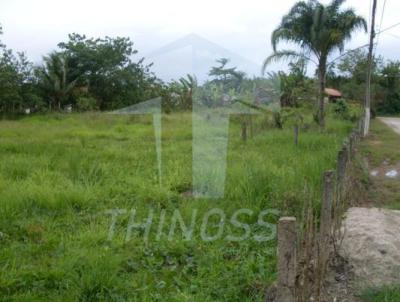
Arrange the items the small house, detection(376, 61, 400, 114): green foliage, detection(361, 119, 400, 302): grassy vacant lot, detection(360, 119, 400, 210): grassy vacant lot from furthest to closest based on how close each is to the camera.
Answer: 1. the small house
2. detection(376, 61, 400, 114): green foliage
3. detection(360, 119, 400, 210): grassy vacant lot
4. detection(361, 119, 400, 302): grassy vacant lot

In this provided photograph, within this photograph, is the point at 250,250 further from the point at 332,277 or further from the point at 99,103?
the point at 99,103

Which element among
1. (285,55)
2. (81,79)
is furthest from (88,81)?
(285,55)

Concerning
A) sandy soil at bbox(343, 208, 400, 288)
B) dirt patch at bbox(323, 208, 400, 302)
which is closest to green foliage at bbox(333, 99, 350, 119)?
sandy soil at bbox(343, 208, 400, 288)

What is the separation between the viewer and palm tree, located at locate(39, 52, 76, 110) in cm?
2070

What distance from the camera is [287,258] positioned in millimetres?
1854

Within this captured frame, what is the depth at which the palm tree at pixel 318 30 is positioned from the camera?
13.5m

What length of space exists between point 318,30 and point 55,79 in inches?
513

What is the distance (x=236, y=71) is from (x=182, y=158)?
1640 millimetres

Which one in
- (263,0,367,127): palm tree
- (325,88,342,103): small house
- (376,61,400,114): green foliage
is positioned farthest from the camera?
(325,88,342,103): small house

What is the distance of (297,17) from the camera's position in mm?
14000

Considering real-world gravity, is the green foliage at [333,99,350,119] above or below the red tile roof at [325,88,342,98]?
below

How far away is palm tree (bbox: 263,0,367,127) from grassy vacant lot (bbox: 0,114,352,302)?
7896mm

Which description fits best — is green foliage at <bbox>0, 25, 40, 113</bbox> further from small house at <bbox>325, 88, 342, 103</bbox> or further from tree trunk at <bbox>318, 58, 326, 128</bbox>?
small house at <bbox>325, 88, 342, 103</bbox>

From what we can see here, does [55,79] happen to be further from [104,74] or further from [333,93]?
[333,93]
